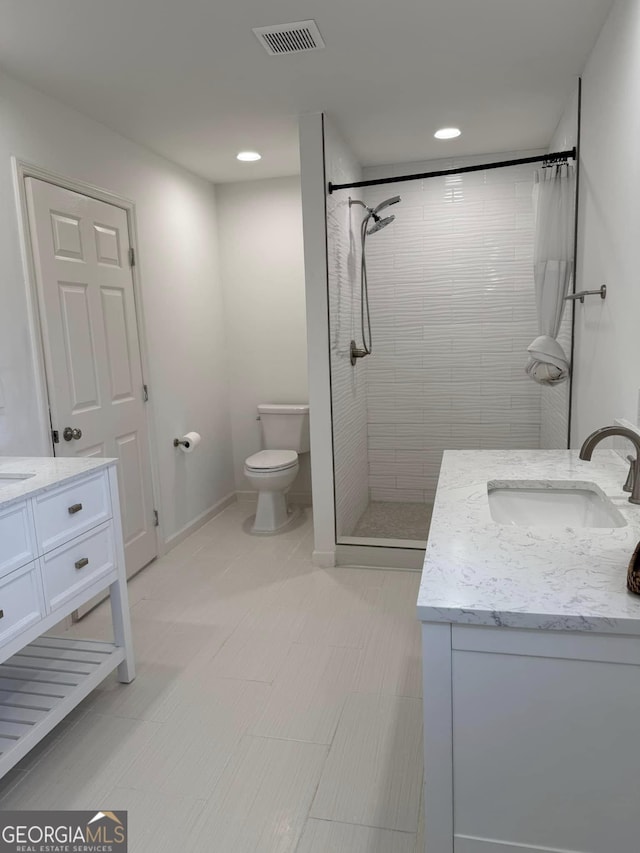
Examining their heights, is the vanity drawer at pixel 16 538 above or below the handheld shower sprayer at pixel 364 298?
below

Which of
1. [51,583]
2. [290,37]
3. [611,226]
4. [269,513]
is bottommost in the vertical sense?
[269,513]

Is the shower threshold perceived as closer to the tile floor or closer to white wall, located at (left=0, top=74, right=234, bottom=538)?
the tile floor

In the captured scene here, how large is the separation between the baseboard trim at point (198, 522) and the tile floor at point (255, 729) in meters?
0.59

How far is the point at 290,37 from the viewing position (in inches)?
84.0

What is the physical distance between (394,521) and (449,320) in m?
1.44

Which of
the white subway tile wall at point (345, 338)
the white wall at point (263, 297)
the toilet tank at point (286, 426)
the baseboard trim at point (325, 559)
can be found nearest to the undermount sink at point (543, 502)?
the white subway tile wall at point (345, 338)

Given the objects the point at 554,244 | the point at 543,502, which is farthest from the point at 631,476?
the point at 554,244

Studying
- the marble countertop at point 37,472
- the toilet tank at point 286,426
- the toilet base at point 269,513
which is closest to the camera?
the marble countertop at point 37,472

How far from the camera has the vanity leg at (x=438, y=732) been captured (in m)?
0.95

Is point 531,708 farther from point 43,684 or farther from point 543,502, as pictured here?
point 43,684

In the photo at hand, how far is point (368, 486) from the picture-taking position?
422 cm

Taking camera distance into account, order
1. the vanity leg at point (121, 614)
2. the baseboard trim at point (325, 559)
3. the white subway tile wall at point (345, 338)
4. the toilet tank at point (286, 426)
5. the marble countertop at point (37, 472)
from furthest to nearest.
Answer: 1. the toilet tank at point (286, 426)
2. the baseboard trim at point (325, 559)
3. the white subway tile wall at point (345, 338)
4. the vanity leg at point (121, 614)
5. the marble countertop at point (37, 472)

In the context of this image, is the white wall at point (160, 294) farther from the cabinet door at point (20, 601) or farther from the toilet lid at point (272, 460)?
the cabinet door at point (20, 601)

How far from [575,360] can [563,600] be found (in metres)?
1.99
